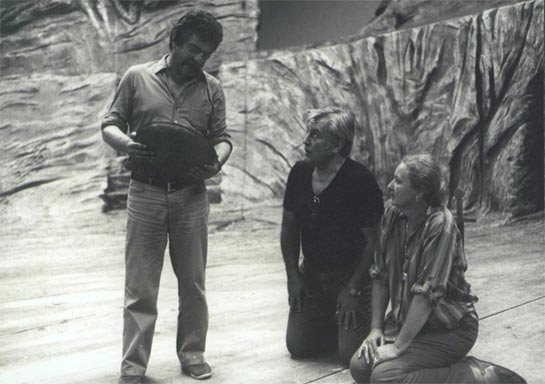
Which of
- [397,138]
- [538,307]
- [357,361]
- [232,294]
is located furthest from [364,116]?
[357,361]

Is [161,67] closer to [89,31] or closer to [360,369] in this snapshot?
[360,369]

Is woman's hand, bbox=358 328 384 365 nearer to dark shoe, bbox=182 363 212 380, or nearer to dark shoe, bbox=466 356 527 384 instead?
dark shoe, bbox=466 356 527 384

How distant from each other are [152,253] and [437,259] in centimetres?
120

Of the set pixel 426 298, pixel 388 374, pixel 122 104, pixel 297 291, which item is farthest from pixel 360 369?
pixel 122 104

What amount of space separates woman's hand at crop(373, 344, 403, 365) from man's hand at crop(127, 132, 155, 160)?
4.03ft

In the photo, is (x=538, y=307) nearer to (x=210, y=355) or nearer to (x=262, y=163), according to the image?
(x=210, y=355)

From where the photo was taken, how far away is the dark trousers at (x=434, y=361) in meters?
3.02

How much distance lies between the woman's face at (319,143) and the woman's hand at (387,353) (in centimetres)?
95

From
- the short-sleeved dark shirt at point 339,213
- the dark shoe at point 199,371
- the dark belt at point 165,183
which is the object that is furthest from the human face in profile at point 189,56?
the dark shoe at point 199,371

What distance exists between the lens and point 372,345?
3.22 metres

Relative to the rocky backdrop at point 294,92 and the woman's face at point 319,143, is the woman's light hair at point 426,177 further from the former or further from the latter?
the rocky backdrop at point 294,92

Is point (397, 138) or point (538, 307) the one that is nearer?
point (538, 307)

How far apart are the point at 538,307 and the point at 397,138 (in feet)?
13.8

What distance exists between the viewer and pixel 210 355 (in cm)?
393
